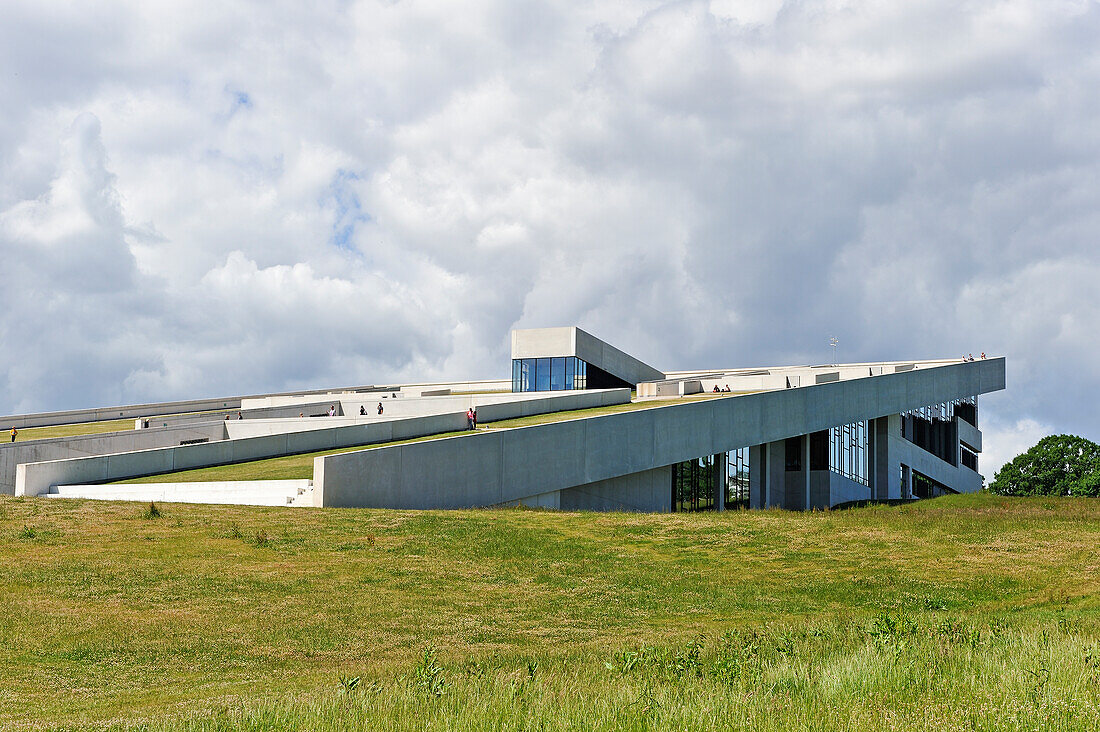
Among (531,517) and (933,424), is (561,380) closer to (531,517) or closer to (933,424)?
(933,424)

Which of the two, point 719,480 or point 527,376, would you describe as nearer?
point 719,480

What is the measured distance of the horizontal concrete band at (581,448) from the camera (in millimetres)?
26875

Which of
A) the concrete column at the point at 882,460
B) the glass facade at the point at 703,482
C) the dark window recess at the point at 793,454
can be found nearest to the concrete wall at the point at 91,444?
the glass facade at the point at 703,482

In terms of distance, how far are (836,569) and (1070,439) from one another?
5717 centimetres

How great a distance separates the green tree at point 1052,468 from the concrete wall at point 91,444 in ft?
173

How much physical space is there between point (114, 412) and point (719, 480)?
113 ft

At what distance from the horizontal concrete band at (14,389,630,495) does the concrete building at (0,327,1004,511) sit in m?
0.05

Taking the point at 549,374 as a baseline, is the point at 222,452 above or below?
below

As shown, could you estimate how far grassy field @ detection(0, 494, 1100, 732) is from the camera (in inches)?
318

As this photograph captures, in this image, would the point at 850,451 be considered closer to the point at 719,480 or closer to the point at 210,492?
the point at 719,480

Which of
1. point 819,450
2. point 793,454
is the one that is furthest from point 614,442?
point 819,450

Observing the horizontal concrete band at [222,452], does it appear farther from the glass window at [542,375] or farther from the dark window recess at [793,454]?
the dark window recess at [793,454]

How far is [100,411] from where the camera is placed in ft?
182

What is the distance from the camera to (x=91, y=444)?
37.6 m
